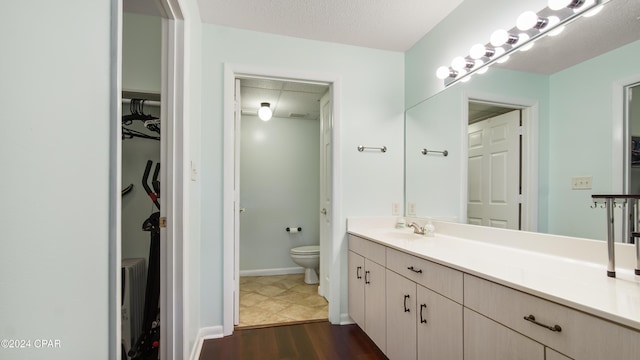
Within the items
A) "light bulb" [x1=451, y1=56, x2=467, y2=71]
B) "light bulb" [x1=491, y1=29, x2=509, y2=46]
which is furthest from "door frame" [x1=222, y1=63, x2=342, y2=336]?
"light bulb" [x1=491, y1=29, x2=509, y2=46]

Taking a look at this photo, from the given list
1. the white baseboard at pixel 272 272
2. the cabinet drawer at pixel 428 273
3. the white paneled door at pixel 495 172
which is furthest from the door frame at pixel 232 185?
the white baseboard at pixel 272 272

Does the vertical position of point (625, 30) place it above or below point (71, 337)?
above

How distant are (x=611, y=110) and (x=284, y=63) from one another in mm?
1969

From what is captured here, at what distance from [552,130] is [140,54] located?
8.34 feet

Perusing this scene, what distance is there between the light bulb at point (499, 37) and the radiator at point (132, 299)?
2.61 m

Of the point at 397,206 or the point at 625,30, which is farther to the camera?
the point at 397,206

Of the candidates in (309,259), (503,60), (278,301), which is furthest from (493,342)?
(309,259)

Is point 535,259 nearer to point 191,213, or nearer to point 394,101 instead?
point 394,101

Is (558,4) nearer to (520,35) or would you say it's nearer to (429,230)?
(520,35)

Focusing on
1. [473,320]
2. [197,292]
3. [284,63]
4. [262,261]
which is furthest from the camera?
[262,261]

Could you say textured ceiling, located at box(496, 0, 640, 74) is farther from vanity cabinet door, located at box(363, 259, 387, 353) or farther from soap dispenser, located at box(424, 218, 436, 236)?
vanity cabinet door, located at box(363, 259, 387, 353)

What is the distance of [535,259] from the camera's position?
1.33 m

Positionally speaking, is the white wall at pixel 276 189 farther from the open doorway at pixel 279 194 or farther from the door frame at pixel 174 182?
the door frame at pixel 174 182

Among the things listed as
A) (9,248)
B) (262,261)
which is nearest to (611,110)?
(9,248)
